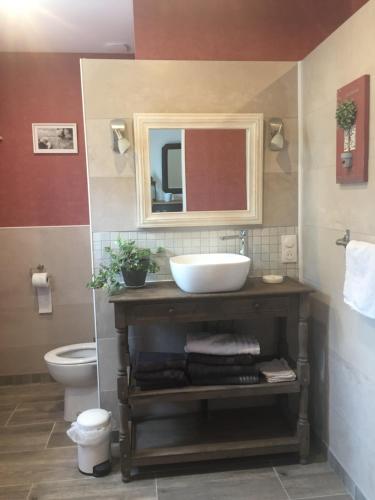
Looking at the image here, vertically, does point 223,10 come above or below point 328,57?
above

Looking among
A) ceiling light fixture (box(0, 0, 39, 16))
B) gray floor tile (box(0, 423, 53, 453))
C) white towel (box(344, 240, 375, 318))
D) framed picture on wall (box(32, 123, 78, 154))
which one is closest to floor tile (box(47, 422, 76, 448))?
gray floor tile (box(0, 423, 53, 453))

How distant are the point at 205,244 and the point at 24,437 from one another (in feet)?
5.02

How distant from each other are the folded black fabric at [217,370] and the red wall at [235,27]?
5.37 feet

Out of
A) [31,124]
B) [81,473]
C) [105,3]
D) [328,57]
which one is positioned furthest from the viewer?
[31,124]

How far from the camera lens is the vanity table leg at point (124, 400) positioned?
6.63ft

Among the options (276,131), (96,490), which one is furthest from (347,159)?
(96,490)

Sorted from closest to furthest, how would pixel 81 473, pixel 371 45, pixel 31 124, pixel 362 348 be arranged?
pixel 371 45, pixel 362 348, pixel 81 473, pixel 31 124

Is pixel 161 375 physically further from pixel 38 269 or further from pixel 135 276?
pixel 38 269

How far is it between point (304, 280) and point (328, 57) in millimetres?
1134

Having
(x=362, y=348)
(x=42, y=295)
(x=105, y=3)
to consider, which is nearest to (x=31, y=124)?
(x=105, y=3)

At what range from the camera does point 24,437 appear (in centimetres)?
251

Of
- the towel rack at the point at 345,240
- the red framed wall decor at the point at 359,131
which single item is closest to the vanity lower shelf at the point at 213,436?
the towel rack at the point at 345,240

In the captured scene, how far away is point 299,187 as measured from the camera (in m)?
2.39

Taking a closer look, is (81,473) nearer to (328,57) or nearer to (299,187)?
(299,187)
